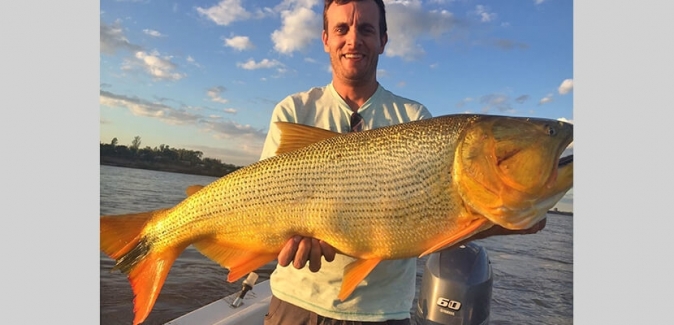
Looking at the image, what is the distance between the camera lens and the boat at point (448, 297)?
169 inches

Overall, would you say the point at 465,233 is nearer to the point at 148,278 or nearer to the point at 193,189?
the point at 193,189

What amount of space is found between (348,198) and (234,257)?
77 cm

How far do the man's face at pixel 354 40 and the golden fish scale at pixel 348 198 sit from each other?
0.64 meters

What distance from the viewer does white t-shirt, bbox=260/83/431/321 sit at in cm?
250

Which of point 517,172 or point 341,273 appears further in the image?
point 341,273

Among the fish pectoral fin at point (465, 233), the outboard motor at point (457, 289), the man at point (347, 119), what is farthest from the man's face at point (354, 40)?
the outboard motor at point (457, 289)

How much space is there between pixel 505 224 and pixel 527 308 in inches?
406

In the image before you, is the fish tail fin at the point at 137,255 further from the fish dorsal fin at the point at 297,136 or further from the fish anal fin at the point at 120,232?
the fish dorsal fin at the point at 297,136

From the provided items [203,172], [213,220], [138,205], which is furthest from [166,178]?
[213,220]

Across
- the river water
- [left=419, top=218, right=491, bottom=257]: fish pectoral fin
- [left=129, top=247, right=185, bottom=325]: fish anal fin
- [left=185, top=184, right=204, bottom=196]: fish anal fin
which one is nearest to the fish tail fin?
[left=129, top=247, right=185, bottom=325]: fish anal fin

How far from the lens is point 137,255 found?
256 cm

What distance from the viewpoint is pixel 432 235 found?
2.04m

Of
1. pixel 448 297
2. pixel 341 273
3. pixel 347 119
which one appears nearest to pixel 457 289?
pixel 448 297

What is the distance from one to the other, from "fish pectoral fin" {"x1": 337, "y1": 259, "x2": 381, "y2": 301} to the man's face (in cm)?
120
